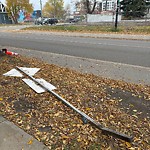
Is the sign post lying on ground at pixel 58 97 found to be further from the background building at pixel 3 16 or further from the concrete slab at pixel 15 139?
the background building at pixel 3 16

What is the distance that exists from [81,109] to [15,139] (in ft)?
4.64

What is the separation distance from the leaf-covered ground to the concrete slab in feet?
0.36

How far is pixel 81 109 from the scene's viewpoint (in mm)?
3717

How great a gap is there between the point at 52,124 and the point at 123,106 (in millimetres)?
1606

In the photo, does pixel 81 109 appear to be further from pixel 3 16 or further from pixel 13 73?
pixel 3 16

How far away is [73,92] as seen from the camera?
177 inches

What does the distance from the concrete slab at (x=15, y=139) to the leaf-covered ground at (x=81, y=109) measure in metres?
0.11

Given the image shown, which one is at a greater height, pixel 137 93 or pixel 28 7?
pixel 28 7

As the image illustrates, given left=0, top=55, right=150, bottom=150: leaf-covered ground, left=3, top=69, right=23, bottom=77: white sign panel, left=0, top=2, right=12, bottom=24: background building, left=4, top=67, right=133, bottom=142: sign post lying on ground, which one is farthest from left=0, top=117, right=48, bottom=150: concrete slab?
left=0, top=2, right=12, bottom=24: background building

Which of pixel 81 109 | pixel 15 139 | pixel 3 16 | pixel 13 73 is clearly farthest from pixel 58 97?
pixel 3 16

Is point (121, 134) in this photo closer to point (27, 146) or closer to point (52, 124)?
point (52, 124)

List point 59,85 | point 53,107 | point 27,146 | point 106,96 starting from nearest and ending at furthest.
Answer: point 27,146
point 53,107
point 106,96
point 59,85

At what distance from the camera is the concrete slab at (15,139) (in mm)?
2691

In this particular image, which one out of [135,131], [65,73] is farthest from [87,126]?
[65,73]
